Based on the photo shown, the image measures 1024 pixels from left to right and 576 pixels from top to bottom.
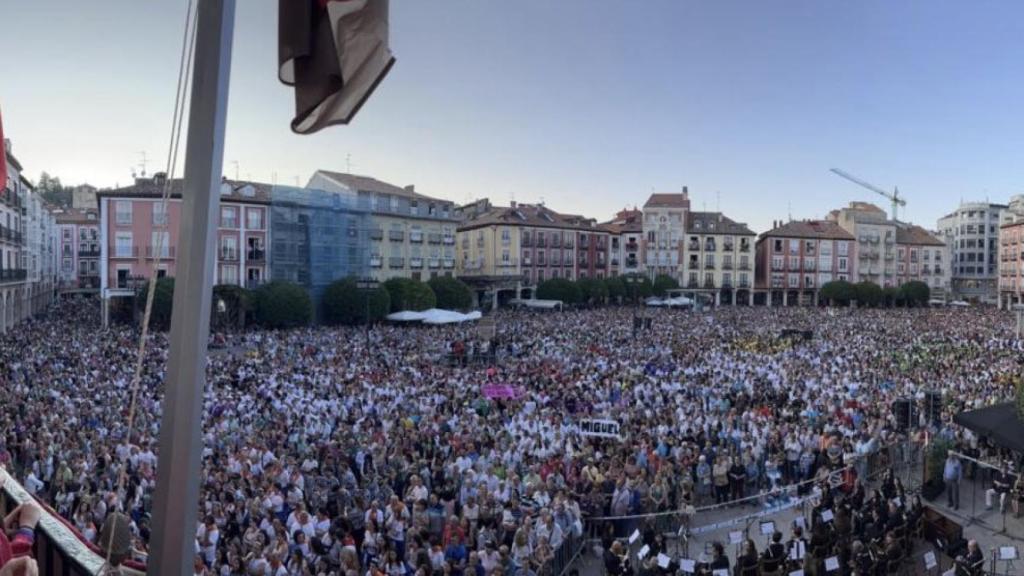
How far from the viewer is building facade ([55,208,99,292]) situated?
225 feet

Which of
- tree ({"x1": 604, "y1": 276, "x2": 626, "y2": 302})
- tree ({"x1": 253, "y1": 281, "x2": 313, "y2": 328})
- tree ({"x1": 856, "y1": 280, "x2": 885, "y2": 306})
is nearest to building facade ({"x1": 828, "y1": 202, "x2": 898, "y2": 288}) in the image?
tree ({"x1": 856, "y1": 280, "x2": 885, "y2": 306})

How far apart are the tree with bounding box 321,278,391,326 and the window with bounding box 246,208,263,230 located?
26.7ft

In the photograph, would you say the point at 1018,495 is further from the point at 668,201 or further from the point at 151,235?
the point at 668,201

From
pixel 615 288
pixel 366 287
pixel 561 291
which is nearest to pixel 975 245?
pixel 615 288

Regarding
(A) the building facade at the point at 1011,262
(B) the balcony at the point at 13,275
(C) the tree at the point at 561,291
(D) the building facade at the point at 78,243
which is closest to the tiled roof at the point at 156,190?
(B) the balcony at the point at 13,275

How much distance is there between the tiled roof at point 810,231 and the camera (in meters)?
74.6

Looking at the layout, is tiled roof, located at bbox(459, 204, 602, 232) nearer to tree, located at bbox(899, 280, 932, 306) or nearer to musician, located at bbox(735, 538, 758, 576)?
tree, located at bbox(899, 280, 932, 306)

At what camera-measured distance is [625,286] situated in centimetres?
6356

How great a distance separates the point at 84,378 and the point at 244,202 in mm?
28813

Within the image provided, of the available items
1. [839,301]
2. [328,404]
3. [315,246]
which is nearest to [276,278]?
[315,246]

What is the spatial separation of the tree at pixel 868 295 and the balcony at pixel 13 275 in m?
69.3

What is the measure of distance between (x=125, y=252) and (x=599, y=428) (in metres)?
38.0

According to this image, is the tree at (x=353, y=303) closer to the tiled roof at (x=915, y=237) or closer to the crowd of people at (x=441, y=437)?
the crowd of people at (x=441, y=437)

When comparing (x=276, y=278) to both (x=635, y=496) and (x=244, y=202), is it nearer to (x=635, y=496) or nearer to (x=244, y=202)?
(x=244, y=202)
